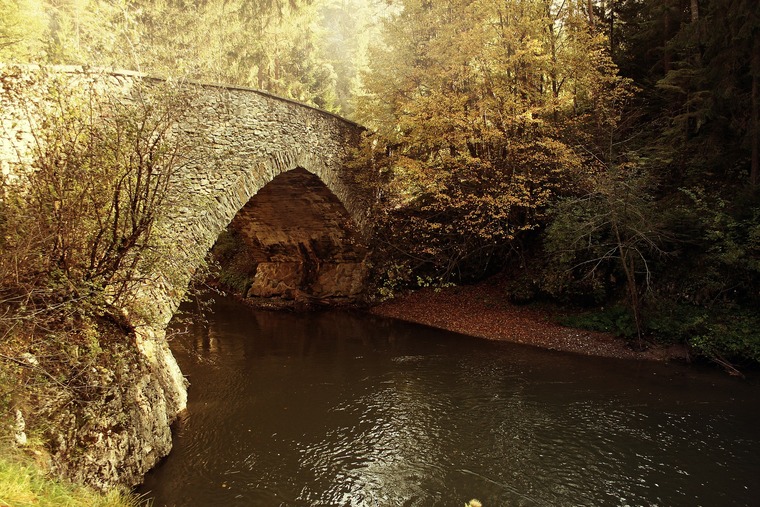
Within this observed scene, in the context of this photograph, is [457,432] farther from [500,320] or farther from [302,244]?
[302,244]

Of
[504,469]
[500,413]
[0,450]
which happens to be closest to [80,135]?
[0,450]

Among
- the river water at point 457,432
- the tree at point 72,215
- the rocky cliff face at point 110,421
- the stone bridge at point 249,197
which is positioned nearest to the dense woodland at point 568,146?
the stone bridge at point 249,197

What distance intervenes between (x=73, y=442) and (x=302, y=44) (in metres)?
20.7

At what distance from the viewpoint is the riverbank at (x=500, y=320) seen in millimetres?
9922

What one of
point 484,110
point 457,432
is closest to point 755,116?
point 484,110

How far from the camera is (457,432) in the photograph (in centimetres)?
675

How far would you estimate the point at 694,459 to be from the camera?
19.2 feet

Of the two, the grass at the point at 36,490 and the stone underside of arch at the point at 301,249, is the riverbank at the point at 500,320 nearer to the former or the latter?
the stone underside of arch at the point at 301,249

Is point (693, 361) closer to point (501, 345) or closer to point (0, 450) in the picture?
point (501, 345)

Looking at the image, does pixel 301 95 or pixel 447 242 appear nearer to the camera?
pixel 447 242

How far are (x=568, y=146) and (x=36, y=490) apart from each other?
41.9 feet

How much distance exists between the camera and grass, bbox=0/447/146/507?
9.61 feet

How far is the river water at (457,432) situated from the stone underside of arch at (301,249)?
5.21 m

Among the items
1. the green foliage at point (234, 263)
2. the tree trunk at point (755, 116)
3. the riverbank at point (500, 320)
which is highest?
the tree trunk at point (755, 116)
